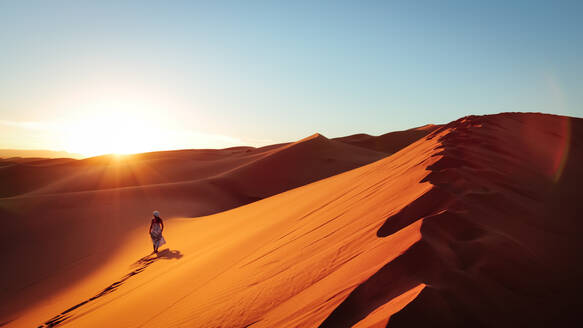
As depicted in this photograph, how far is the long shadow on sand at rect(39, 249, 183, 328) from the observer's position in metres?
5.08

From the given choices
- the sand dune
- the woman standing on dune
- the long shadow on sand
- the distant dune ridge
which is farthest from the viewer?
the sand dune

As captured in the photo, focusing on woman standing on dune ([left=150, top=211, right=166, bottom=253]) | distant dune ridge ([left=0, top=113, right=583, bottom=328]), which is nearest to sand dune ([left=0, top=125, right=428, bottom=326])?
distant dune ridge ([left=0, top=113, right=583, bottom=328])

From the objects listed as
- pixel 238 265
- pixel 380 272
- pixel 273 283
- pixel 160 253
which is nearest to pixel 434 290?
pixel 380 272

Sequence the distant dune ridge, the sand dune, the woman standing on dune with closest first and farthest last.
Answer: the distant dune ridge → the woman standing on dune → the sand dune

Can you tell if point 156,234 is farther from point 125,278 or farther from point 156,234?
point 125,278

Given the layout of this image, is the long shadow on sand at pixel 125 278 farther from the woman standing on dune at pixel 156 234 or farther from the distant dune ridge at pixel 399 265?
the woman standing on dune at pixel 156 234

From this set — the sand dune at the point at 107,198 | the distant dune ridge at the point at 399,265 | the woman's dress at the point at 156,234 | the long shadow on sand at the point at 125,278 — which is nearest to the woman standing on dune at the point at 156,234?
the woman's dress at the point at 156,234

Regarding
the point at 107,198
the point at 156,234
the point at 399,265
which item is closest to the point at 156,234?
the point at 156,234

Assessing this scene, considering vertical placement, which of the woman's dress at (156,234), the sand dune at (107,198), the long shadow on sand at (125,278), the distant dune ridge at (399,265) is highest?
the sand dune at (107,198)

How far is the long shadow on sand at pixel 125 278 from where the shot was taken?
508 cm

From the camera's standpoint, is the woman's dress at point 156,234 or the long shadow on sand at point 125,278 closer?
the long shadow on sand at point 125,278

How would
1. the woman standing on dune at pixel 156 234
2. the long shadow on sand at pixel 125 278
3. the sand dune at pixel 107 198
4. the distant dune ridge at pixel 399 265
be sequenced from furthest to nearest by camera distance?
the sand dune at pixel 107 198 → the woman standing on dune at pixel 156 234 → the long shadow on sand at pixel 125 278 → the distant dune ridge at pixel 399 265

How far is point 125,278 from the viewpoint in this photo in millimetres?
6488

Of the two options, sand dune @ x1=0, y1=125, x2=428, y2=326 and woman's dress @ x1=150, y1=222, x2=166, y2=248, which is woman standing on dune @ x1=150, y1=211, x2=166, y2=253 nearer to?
woman's dress @ x1=150, y1=222, x2=166, y2=248
